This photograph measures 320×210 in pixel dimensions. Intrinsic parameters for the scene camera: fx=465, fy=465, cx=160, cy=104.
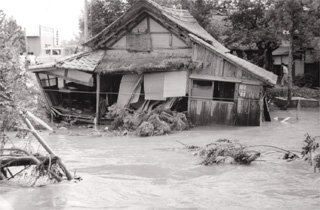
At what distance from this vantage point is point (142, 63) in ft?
63.5

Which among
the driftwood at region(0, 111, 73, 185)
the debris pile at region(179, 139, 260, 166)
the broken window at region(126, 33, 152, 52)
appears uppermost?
the broken window at region(126, 33, 152, 52)

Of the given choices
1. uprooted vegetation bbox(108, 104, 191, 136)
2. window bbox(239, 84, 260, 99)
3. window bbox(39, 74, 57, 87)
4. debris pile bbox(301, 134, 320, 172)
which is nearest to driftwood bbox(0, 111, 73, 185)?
debris pile bbox(301, 134, 320, 172)

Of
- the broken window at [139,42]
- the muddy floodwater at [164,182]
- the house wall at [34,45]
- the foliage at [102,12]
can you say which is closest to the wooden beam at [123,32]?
the broken window at [139,42]

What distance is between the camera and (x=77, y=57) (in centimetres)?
2020

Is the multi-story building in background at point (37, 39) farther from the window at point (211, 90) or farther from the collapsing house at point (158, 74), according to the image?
the window at point (211, 90)

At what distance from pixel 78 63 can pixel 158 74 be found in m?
3.42

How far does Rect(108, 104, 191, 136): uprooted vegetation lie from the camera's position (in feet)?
57.0

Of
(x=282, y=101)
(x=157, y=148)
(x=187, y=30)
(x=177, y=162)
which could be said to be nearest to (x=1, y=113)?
(x=177, y=162)

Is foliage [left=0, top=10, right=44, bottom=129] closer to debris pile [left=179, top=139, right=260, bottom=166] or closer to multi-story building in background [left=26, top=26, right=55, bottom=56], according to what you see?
debris pile [left=179, top=139, right=260, bottom=166]

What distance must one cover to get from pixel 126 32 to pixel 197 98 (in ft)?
14.4

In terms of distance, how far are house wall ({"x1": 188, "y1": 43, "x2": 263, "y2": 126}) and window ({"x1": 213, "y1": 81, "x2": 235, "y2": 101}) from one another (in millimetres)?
425

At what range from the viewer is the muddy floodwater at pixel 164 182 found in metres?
9.02

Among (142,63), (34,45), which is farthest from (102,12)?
(34,45)

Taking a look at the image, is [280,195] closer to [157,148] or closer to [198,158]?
[198,158]
